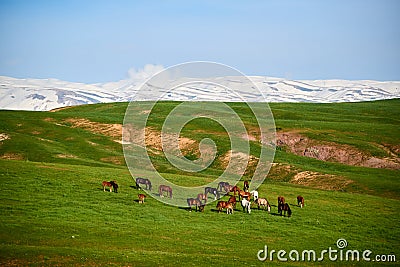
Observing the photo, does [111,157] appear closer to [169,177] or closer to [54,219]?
[169,177]

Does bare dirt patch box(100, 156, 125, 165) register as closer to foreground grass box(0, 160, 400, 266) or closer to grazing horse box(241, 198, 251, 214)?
foreground grass box(0, 160, 400, 266)

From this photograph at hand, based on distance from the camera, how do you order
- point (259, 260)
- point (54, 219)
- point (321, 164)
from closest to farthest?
point (259, 260) → point (54, 219) → point (321, 164)

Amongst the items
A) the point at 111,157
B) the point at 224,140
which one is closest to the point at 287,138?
the point at 224,140

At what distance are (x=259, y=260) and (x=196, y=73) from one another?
52.2ft

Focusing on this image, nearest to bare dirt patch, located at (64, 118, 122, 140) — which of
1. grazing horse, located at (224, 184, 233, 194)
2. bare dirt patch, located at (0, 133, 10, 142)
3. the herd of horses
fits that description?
bare dirt patch, located at (0, 133, 10, 142)

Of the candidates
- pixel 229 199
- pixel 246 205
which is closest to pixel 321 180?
pixel 229 199

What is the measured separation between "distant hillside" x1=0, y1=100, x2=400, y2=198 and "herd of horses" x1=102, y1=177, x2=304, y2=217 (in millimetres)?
11017

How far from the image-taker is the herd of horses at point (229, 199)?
43.1 metres

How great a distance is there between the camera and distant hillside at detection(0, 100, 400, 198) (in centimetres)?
6425

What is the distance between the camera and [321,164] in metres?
73.6

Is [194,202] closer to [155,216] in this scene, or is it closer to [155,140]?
[155,216]

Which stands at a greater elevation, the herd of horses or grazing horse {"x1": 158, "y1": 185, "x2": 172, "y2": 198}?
grazing horse {"x1": 158, "y1": 185, "x2": 172, "y2": 198}

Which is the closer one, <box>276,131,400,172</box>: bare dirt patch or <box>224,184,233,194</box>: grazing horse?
<box>224,184,233,194</box>: grazing horse

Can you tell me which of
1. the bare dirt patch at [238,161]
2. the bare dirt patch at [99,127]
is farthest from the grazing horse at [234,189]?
the bare dirt patch at [99,127]
